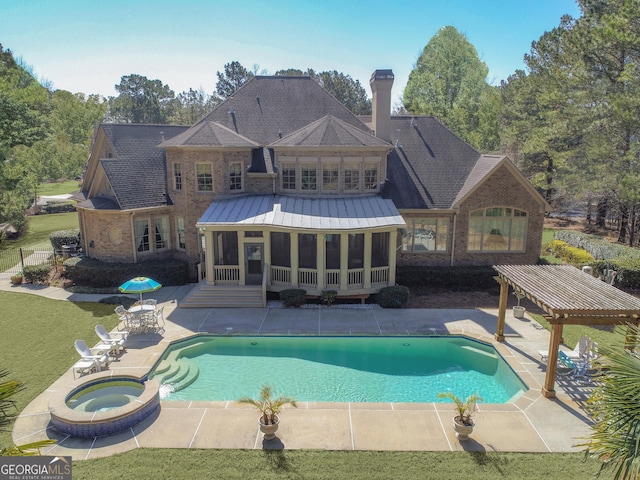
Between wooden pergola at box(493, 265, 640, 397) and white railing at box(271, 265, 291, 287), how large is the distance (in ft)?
33.3

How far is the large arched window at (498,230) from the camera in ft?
82.9

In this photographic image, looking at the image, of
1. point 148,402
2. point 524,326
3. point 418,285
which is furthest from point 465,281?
point 148,402

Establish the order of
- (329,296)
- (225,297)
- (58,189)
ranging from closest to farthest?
(329,296) → (225,297) → (58,189)

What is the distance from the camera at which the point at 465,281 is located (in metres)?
24.3

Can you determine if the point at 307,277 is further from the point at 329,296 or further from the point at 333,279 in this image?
the point at 329,296

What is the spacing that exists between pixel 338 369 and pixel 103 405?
7554mm

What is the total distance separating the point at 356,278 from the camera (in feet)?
73.7

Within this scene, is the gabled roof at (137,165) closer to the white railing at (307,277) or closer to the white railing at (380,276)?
the white railing at (307,277)

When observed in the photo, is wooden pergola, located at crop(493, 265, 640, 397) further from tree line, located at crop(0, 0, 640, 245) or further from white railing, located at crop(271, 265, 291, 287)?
tree line, located at crop(0, 0, 640, 245)

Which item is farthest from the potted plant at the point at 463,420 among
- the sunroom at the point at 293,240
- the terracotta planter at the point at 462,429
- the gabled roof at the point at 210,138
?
the gabled roof at the point at 210,138

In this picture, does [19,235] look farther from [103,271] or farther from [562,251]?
[562,251]

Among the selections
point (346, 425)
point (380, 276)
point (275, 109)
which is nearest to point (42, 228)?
point (275, 109)

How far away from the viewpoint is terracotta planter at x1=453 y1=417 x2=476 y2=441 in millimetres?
11570

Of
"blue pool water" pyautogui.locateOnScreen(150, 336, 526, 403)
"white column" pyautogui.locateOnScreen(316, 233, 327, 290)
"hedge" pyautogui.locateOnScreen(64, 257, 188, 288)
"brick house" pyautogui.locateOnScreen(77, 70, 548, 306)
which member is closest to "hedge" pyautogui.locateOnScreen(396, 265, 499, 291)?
"brick house" pyautogui.locateOnScreen(77, 70, 548, 306)
